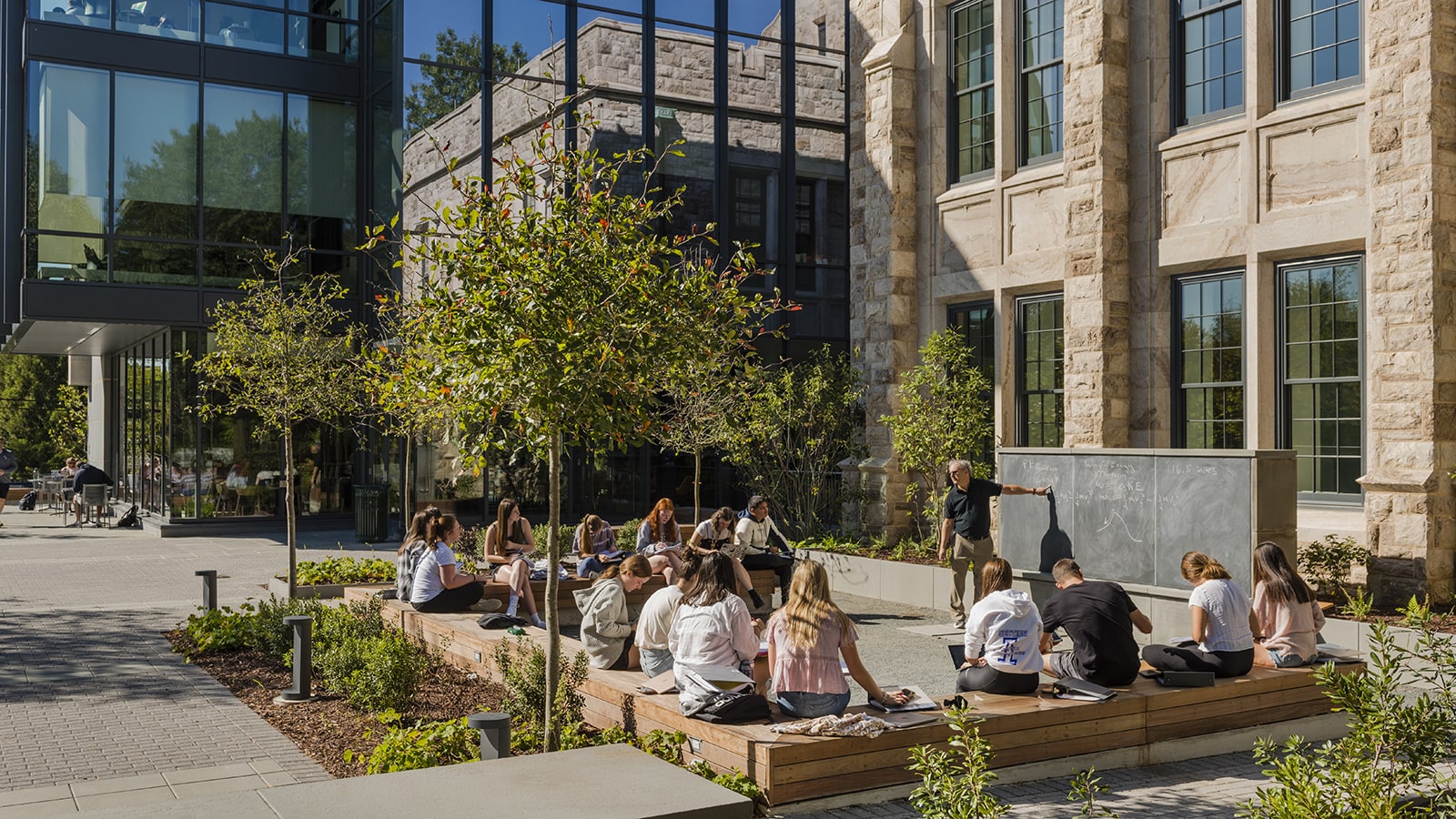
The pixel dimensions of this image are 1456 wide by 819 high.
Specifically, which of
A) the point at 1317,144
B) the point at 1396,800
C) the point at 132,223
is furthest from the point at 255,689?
the point at 132,223

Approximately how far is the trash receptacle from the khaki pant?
12782mm

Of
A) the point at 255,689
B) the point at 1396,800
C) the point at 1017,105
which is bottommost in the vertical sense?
the point at 255,689

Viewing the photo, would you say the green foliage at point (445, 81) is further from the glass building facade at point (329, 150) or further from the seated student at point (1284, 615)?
the seated student at point (1284, 615)

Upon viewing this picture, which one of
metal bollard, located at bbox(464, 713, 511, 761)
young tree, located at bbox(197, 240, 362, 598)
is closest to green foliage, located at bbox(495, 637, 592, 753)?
metal bollard, located at bbox(464, 713, 511, 761)

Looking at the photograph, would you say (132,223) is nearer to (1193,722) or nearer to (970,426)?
(970,426)

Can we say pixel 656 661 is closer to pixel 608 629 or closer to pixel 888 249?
pixel 608 629

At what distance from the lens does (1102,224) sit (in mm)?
16125

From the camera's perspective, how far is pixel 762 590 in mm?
15047

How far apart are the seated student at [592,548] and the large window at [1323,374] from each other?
8250 mm

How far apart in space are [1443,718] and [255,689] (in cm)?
876

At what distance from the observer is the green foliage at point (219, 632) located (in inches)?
467

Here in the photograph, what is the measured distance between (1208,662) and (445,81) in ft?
66.7

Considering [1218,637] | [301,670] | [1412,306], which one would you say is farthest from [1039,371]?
[301,670]

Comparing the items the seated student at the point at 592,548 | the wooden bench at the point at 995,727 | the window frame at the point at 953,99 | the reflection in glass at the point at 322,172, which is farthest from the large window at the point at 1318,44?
the reflection in glass at the point at 322,172
